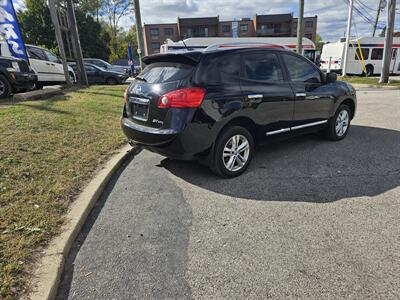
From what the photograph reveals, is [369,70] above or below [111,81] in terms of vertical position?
below

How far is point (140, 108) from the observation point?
3.81 meters

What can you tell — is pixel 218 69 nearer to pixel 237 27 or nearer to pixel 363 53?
pixel 363 53

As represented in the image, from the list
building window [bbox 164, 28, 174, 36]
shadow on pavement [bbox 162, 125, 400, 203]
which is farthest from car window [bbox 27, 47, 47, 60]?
building window [bbox 164, 28, 174, 36]

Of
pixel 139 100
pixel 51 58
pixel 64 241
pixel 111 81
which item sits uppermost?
pixel 51 58

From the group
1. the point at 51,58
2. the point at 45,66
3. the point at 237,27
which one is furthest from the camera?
the point at 237,27

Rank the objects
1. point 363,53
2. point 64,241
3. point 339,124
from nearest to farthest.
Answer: point 64,241, point 339,124, point 363,53

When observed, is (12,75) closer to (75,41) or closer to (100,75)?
(75,41)

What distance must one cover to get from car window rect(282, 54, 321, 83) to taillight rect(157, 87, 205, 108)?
188cm

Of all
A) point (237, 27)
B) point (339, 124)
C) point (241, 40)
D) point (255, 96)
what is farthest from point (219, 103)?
point (237, 27)

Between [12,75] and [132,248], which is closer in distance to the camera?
[132,248]

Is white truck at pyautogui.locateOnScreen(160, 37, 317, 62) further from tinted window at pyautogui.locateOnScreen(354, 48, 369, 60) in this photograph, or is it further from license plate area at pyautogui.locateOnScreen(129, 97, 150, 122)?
license plate area at pyautogui.locateOnScreen(129, 97, 150, 122)

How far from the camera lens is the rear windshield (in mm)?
3520

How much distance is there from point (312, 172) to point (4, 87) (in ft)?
29.0

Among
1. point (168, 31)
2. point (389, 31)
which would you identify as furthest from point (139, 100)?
point (168, 31)
